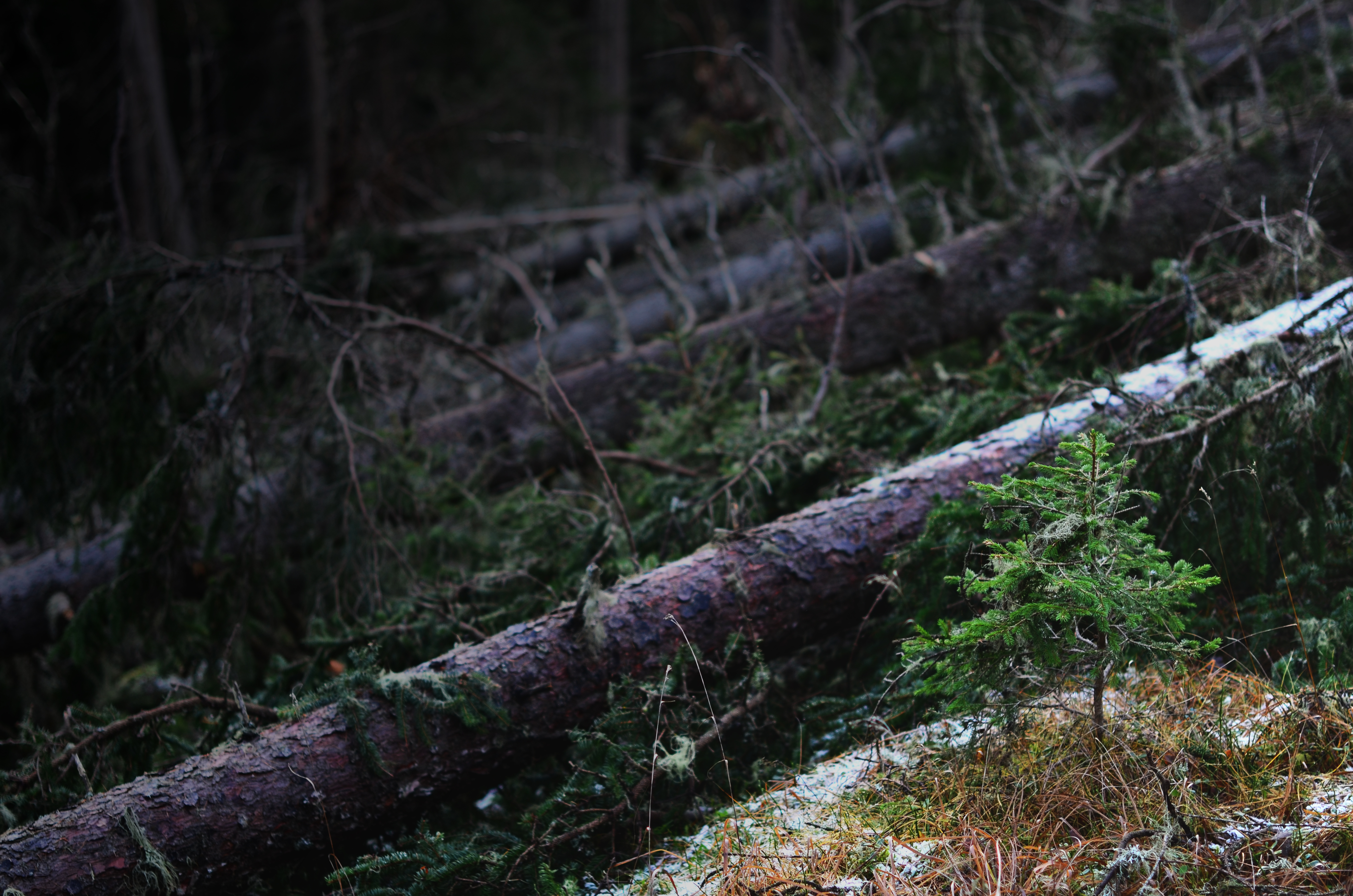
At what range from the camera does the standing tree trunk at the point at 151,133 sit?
846 cm

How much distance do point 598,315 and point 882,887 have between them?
5.67 m

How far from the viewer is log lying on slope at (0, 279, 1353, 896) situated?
231 centimetres

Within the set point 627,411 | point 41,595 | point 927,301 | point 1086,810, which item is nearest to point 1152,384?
point 1086,810

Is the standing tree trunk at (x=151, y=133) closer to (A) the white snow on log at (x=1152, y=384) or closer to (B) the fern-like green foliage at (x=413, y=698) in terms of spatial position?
(B) the fern-like green foliage at (x=413, y=698)

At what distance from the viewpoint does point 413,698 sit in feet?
8.50

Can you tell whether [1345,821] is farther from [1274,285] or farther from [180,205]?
[180,205]

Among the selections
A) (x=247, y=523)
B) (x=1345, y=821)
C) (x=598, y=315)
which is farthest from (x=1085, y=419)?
(x=598, y=315)

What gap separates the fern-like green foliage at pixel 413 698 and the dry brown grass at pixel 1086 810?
77cm

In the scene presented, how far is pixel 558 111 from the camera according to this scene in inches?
549

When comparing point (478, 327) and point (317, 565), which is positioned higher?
point (478, 327)

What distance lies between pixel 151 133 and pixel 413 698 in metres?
8.35

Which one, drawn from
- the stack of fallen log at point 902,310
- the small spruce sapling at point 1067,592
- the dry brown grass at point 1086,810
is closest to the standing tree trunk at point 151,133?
the stack of fallen log at point 902,310

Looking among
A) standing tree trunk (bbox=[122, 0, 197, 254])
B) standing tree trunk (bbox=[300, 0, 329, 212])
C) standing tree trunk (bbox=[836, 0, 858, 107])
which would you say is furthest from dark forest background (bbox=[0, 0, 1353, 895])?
standing tree trunk (bbox=[836, 0, 858, 107])

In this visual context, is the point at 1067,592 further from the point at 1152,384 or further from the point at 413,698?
the point at 413,698
